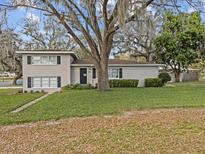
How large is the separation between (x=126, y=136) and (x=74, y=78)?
2361 cm

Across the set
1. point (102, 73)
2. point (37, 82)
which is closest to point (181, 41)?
point (102, 73)

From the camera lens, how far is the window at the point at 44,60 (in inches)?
1139

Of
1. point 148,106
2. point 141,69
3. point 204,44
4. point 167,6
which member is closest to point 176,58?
point 204,44

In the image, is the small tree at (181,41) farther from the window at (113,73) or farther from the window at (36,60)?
the window at (36,60)

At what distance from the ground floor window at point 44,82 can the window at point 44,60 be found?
4.58 ft

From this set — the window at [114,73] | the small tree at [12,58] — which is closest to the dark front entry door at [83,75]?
the window at [114,73]

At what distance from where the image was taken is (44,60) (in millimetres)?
29062

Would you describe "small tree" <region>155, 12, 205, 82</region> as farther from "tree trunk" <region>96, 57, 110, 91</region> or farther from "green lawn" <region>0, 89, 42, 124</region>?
"green lawn" <region>0, 89, 42, 124</region>

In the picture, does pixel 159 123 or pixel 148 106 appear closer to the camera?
pixel 159 123

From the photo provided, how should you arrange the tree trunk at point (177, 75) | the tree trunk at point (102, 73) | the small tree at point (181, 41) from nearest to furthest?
1. the tree trunk at point (102, 73)
2. the small tree at point (181, 41)
3. the tree trunk at point (177, 75)

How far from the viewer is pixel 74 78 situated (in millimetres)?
30453

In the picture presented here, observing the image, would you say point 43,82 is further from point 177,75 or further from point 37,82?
point 177,75

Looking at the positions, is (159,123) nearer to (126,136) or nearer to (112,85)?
(126,136)

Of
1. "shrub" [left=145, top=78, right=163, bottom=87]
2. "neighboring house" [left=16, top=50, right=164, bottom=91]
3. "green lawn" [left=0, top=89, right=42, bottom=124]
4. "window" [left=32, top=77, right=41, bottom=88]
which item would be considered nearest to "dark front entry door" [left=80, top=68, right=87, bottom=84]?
"neighboring house" [left=16, top=50, right=164, bottom=91]
